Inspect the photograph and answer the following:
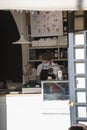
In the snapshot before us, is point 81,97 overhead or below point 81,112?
overhead

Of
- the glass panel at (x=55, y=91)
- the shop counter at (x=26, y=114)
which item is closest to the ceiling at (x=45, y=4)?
the glass panel at (x=55, y=91)

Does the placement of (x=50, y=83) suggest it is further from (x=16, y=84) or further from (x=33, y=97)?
(x=16, y=84)

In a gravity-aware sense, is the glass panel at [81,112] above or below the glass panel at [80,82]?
below

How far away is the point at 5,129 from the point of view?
761 centimetres

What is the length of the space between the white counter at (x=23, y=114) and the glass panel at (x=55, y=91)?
158 millimetres

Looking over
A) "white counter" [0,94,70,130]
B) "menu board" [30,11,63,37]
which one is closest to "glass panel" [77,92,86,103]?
"white counter" [0,94,70,130]

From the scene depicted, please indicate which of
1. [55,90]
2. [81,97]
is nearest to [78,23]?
[81,97]

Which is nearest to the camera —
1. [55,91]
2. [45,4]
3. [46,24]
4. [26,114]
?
[45,4]

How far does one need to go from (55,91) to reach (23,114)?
2.41 feet

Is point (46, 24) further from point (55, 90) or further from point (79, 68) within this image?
point (79, 68)

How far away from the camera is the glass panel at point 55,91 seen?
735 cm

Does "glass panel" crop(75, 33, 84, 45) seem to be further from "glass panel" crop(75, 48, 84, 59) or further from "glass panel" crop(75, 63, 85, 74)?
"glass panel" crop(75, 63, 85, 74)

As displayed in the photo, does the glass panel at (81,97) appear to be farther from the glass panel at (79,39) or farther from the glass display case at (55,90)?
the glass panel at (79,39)

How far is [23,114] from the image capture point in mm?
7562
